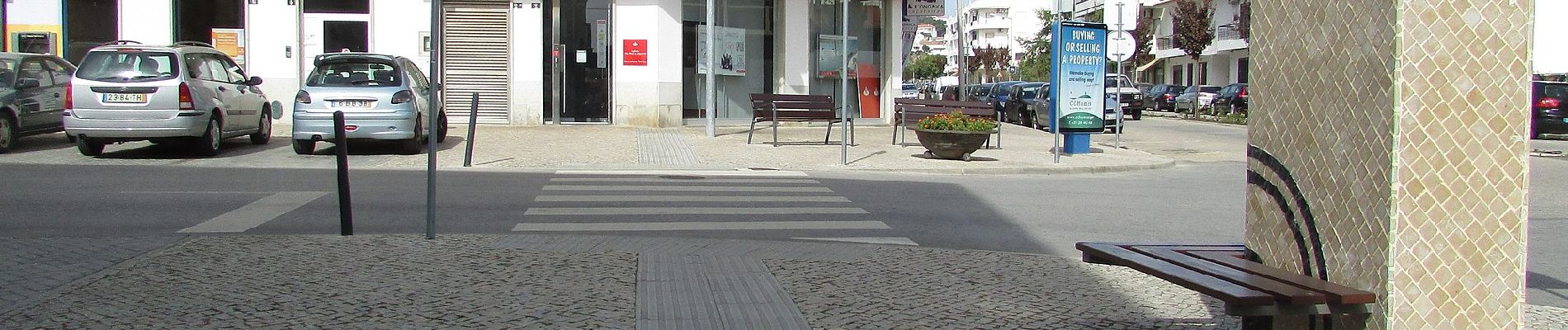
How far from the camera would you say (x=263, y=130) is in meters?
19.0

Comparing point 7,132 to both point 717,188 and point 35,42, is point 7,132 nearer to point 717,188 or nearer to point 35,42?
point 35,42

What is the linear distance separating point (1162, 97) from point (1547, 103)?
24.8 meters

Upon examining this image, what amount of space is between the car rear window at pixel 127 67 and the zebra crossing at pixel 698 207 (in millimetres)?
5250

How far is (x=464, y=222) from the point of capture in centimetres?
1001

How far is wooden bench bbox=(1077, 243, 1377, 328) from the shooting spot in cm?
414

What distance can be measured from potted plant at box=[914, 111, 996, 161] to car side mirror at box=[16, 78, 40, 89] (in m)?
11.6

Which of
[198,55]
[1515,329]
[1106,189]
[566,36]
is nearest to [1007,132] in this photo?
[566,36]

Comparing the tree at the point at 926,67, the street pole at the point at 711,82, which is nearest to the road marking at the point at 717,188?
the street pole at the point at 711,82

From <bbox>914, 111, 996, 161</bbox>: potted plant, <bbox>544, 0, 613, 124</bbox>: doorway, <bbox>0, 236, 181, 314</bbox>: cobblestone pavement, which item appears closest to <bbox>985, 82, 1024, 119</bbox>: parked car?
<bbox>544, 0, 613, 124</bbox>: doorway

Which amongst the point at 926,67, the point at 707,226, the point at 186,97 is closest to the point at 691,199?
the point at 707,226

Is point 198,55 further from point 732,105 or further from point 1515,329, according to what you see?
point 1515,329

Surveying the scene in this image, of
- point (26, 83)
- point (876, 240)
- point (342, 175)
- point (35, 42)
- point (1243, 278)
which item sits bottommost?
point (876, 240)

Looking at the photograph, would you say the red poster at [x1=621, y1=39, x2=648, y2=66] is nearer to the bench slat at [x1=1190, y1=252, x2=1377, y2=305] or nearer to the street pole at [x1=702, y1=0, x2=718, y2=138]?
the street pole at [x1=702, y1=0, x2=718, y2=138]

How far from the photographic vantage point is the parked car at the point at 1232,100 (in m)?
40.7
